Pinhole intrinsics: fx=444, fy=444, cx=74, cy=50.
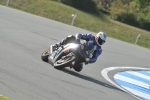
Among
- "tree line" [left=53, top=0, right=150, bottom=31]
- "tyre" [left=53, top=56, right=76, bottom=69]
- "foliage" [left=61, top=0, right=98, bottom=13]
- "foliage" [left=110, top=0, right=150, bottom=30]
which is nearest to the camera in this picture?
"tyre" [left=53, top=56, right=76, bottom=69]

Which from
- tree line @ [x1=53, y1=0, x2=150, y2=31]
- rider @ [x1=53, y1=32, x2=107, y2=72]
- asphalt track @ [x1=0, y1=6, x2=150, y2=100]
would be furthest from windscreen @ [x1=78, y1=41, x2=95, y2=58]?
tree line @ [x1=53, y1=0, x2=150, y2=31]

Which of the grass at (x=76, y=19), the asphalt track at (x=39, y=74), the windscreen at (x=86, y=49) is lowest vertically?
the grass at (x=76, y=19)

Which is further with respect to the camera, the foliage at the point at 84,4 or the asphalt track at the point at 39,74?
the foliage at the point at 84,4

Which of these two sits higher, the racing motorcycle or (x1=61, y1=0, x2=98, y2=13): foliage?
the racing motorcycle

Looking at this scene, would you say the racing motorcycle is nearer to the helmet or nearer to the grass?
the helmet

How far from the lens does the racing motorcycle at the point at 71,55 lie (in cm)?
1115

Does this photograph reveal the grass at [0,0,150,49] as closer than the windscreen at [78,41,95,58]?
No

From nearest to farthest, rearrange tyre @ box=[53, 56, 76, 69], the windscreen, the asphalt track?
1. the asphalt track
2. tyre @ box=[53, 56, 76, 69]
3. the windscreen

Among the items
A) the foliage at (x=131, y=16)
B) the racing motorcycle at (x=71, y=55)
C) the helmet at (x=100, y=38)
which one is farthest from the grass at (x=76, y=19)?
the helmet at (x=100, y=38)

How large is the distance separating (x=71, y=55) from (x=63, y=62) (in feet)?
0.97

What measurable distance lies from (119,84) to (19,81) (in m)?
4.47

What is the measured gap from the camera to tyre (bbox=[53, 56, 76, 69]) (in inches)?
436

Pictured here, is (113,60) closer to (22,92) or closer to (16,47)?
(16,47)

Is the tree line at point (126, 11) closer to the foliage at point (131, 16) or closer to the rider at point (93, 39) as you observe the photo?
the foliage at point (131, 16)
